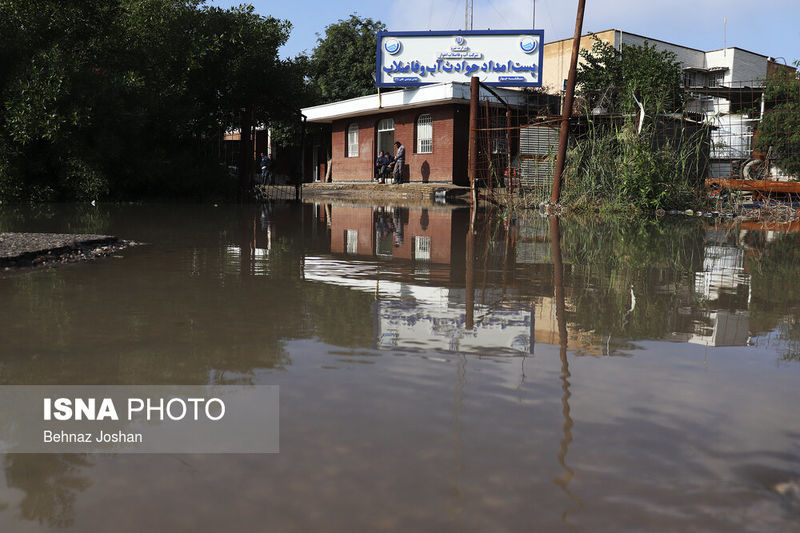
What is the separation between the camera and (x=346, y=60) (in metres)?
40.5

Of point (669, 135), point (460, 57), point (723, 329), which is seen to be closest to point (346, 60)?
point (460, 57)

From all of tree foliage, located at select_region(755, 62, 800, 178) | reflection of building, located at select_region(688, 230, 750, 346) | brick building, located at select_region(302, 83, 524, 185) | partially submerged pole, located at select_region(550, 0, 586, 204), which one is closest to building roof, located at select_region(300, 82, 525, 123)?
brick building, located at select_region(302, 83, 524, 185)

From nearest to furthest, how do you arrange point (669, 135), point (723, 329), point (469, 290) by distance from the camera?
point (723, 329) → point (469, 290) → point (669, 135)

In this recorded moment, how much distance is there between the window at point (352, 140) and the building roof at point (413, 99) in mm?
916

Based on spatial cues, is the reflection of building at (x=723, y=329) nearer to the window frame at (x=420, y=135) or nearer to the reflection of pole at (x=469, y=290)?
the reflection of pole at (x=469, y=290)

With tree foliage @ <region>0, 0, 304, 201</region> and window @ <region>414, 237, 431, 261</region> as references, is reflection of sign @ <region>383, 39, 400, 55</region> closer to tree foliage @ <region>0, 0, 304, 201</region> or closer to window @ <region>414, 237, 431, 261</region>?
tree foliage @ <region>0, 0, 304, 201</region>

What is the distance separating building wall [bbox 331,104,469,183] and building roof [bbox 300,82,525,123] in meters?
0.57

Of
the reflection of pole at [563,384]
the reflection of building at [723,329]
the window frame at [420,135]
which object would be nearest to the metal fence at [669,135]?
the window frame at [420,135]

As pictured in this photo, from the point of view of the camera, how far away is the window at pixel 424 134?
1085 inches

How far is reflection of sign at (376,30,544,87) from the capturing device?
26594 mm

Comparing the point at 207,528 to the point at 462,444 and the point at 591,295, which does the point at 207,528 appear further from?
the point at 591,295

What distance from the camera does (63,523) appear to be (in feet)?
6.01

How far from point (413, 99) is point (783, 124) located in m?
12.3

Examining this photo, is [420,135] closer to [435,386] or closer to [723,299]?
Answer: [723,299]
